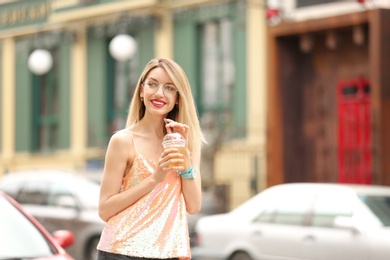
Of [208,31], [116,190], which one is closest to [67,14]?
[208,31]

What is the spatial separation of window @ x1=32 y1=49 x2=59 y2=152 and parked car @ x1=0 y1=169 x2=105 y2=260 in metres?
10.5

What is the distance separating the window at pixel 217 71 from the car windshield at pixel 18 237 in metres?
14.3

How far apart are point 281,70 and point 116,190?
14.8 metres

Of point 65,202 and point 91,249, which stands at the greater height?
point 65,202

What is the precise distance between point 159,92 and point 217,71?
17.9 m

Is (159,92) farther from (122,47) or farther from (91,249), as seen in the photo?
(122,47)

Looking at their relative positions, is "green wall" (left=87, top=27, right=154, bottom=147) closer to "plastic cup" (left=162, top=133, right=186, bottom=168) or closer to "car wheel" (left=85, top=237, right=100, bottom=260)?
"car wheel" (left=85, top=237, right=100, bottom=260)

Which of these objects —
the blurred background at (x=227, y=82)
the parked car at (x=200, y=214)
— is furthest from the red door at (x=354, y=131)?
the parked car at (x=200, y=214)

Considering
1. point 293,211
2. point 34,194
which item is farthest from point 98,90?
point 293,211

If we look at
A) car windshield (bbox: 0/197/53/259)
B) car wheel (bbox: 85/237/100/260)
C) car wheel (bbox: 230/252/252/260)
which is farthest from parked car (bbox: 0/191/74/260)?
car wheel (bbox: 85/237/100/260)

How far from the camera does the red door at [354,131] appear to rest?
61.8 feet

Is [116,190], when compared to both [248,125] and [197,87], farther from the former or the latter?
[197,87]

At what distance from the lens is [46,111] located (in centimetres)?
2823

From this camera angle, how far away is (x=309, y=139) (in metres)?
20.2
